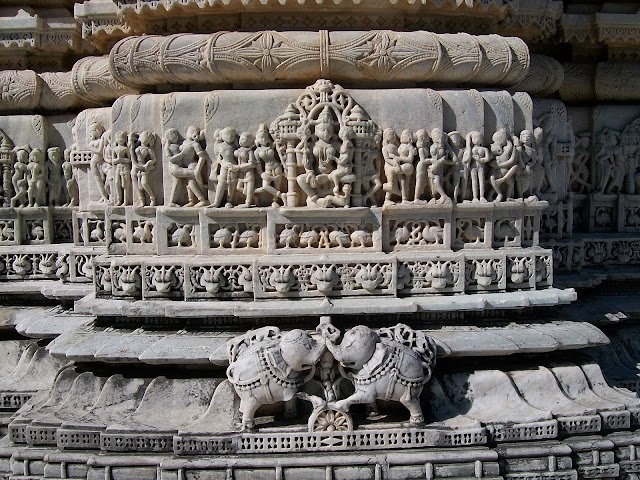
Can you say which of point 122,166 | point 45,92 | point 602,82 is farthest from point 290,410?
point 602,82

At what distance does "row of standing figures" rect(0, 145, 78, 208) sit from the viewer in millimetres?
7984

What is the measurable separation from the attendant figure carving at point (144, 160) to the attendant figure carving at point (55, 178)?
2178 mm

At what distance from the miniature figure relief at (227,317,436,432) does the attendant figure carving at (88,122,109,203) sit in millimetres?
2940

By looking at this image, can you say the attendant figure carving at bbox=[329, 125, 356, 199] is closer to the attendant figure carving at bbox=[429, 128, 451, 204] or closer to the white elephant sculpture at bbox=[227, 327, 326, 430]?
the attendant figure carving at bbox=[429, 128, 451, 204]

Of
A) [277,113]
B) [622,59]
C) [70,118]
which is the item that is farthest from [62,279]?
[622,59]

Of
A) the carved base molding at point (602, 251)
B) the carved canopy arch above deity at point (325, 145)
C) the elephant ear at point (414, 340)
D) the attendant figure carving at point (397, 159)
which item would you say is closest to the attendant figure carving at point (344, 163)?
the carved canopy arch above deity at point (325, 145)

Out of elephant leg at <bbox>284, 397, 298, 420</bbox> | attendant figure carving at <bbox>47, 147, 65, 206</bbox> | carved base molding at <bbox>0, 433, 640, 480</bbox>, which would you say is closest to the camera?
carved base molding at <bbox>0, 433, 640, 480</bbox>

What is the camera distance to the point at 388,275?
6074 mm

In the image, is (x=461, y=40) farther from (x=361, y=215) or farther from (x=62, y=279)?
(x=62, y=279)

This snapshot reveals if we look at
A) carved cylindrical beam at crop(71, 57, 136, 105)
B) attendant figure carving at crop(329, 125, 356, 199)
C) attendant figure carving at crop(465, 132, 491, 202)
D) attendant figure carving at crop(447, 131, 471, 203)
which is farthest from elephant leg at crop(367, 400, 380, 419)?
carved cylindrical beam at crop(71, 57, 136, 105)

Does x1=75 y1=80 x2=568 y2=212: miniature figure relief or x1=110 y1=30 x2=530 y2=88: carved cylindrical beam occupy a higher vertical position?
x1=110 y1=30 x2=530 y2=88: carved cylindrical beam

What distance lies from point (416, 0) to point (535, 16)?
68.5 inches

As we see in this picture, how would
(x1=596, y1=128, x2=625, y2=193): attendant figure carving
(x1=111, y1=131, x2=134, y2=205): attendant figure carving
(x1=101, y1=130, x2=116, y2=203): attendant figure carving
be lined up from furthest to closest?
(x1=596, y1=128, x2=625, y2=193): attendant figure carving → (x1=101, y1=130, x2=116, y2=203): attendant figure carving → (x1=111, y1=131, x2=134, y2=205): attendant figure carving

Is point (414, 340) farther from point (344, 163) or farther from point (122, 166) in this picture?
point (122, 166)
